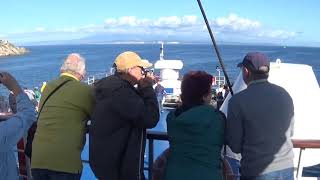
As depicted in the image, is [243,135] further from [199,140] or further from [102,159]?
[102,159]

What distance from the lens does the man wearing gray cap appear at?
123 inches

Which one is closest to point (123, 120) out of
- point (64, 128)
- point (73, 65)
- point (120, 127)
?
point (120, 127)

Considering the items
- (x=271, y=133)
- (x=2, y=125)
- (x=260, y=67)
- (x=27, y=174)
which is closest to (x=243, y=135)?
(x=271, y=133)

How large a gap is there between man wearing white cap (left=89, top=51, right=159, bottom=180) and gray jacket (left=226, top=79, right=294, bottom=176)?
597mm

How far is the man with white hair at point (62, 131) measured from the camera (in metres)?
3.50

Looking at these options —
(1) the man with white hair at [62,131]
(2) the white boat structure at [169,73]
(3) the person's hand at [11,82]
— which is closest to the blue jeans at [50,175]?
(1) the man with white hair at [62,131]

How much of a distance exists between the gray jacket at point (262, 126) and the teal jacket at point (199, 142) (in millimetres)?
128

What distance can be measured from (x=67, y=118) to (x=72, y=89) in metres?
Answer: 0.23

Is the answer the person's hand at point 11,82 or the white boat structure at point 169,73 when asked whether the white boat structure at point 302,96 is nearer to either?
the person's hand at point 11,82

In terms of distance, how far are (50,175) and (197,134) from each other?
1.26 metres

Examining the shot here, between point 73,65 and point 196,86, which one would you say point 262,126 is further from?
point 73,65

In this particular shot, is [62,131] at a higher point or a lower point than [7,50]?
higher

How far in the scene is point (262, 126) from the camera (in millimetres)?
3127

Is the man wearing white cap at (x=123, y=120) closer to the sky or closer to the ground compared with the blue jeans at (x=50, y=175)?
closer to the sky
